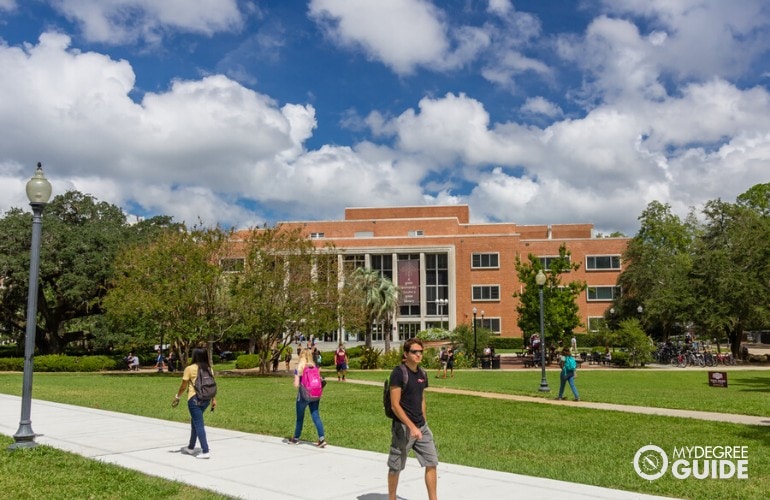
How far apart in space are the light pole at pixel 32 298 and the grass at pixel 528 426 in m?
3.78

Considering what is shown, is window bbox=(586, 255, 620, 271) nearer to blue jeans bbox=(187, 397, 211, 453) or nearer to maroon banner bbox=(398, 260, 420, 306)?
maroon banner bbox=(398, 260, 420, 306)

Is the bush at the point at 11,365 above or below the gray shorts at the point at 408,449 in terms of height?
below

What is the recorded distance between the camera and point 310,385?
11.0 m

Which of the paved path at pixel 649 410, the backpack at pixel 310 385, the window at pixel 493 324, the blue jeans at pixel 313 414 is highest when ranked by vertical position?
the window at pixel 493 324

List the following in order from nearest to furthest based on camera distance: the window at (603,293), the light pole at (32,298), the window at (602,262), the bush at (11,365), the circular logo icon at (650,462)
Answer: the circular logo icon at (650,462) < the light pole at (32,298) < the bush at (11,365) < the window at (603,293) < the window at (602,262)

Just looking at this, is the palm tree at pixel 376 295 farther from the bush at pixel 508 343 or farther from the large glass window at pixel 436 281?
the large glass window at pixel 436 281

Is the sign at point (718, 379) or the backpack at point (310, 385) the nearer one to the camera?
the backpack at point (310, 385)

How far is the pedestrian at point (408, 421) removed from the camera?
23.0 feet

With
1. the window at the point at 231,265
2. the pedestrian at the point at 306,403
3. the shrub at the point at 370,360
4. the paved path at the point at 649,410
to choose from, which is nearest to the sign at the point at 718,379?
the paved path at the point at 649,410

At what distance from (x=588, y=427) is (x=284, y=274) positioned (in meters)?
24.1

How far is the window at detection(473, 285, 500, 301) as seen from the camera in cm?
7044

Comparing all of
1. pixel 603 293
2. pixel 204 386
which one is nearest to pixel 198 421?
pixel 204 386

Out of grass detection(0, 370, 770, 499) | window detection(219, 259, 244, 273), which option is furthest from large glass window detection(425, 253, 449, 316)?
grass detection(0, 370, 770, 499)

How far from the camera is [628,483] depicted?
8453 millimetres
